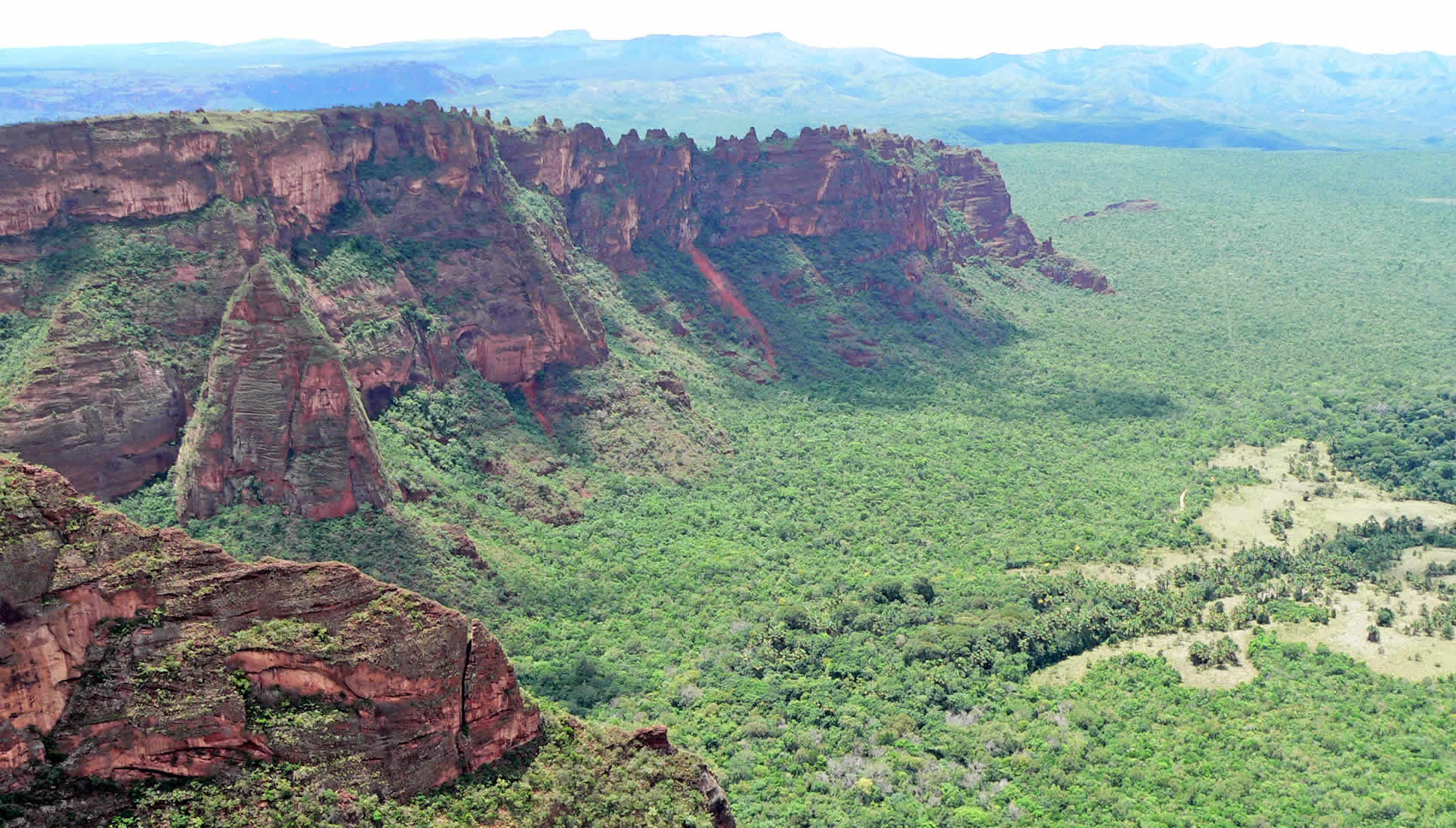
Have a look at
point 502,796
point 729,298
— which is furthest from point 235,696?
point 729,298

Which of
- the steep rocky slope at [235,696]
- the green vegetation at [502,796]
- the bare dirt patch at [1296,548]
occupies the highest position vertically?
the steep rocky slope at [235,696]

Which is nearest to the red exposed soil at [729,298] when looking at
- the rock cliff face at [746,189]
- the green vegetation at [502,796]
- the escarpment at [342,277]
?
the escarpment at [342,277]

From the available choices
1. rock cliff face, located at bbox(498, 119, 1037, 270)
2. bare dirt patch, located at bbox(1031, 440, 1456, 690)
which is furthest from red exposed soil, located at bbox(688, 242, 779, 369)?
bare dirt patch, located at bbox(1031, 440, 1456, 690)

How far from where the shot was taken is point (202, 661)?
29.5m

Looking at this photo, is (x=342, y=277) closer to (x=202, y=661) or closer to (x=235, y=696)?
(x=202, y=661)

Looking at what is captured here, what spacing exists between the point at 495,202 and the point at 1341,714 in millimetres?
65443

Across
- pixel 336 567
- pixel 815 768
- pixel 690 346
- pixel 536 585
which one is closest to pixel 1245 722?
pixel 815 768

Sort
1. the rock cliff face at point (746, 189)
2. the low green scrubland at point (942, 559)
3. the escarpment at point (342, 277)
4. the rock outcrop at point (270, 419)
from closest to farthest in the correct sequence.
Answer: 1. the low green scrubland at point (942, 559)
2. the rock outcrop at point (270, 419)
3. the escarpment at point (342, 277)
4. the rock cliff face at point (746, 189)

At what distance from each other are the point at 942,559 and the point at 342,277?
43713mm

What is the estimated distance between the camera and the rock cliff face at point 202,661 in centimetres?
2744

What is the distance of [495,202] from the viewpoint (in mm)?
87938

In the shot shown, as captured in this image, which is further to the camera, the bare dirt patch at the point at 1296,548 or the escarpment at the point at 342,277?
the bare dirt patch at the point at 1296,548

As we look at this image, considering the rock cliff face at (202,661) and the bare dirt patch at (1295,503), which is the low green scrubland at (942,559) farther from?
the rock cliff face at (202,661)

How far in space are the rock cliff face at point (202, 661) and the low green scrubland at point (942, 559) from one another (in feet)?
69.3
